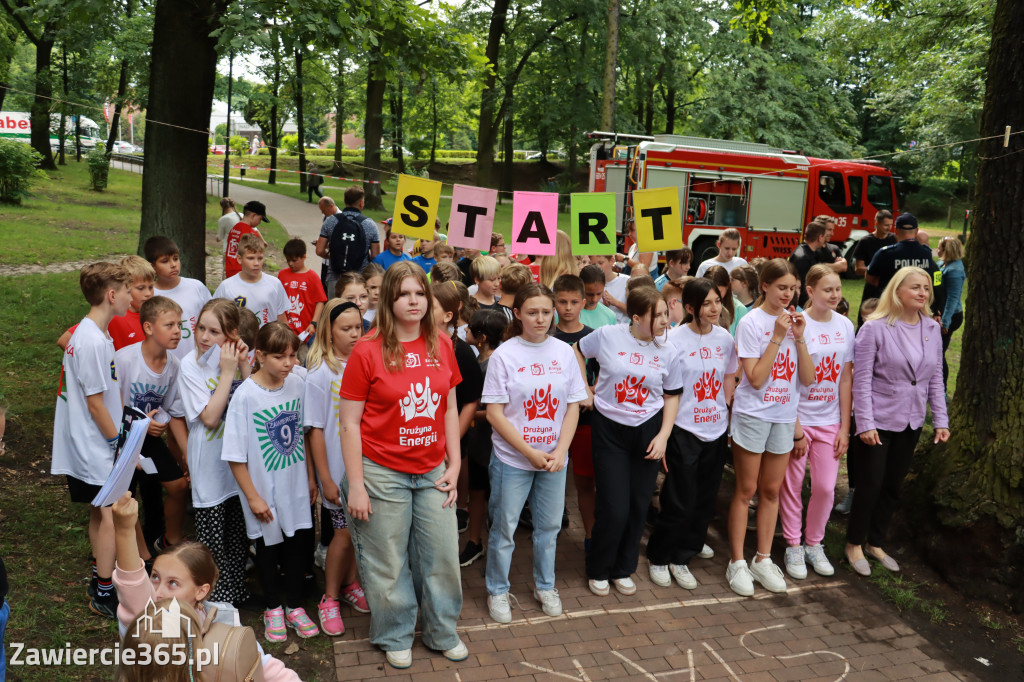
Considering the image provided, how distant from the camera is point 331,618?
443 cm

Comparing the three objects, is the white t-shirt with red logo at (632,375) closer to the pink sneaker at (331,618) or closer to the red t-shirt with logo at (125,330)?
the pink sneaker at (331,618)

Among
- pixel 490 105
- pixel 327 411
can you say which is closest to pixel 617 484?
pixel 327 411

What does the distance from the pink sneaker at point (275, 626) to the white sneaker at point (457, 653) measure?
A: 0.88 meters

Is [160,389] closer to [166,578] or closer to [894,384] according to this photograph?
[166,578]

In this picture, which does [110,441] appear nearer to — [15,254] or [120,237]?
[15,254]

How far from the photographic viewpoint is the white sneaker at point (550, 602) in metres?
4.73

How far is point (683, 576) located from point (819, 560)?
102 centimetres

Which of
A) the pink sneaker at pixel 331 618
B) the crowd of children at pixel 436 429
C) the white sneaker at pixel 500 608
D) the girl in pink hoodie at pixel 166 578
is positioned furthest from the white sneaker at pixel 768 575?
the girl in pink hoodie at pixel 166 578

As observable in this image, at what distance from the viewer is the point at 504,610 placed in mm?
4652

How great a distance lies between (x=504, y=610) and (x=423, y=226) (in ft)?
11.3

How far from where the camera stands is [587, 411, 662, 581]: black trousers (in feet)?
16.0

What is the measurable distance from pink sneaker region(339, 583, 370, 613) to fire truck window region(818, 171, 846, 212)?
17019mm

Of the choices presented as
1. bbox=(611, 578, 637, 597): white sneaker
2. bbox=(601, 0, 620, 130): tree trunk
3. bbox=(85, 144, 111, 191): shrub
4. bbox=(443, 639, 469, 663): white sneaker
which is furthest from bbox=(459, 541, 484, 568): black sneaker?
bbox=(85, 144, 111, 191): shrub

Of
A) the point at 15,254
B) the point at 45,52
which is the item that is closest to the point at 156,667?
the point at 15,254
